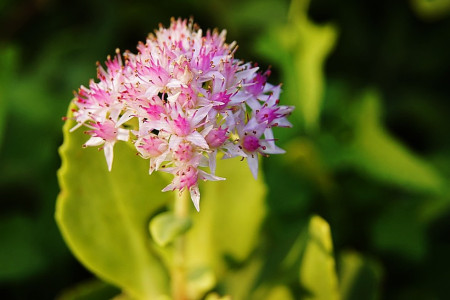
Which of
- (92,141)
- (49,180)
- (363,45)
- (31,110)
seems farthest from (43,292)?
(363,45)

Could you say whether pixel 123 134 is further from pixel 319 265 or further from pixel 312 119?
pixel 312 119

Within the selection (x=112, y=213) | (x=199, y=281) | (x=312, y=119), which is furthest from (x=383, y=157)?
(x=112, y=213)

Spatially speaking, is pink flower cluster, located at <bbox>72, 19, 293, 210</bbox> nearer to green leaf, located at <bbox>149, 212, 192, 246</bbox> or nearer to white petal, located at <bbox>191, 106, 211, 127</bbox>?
white petal, located at <bbox>191, 106, 211, 127</bbox>

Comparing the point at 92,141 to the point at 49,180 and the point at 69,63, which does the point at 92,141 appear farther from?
the point at 69,63

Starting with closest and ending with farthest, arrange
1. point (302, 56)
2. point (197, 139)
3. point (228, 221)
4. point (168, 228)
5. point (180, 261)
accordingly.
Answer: point (197, 139)
point (168, 228)
point (180, 261)
point (228, 221)
point (302, 56)

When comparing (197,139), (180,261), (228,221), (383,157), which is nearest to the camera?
(197,139)

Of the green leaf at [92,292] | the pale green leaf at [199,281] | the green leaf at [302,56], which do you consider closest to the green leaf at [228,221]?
the pale green leaf at [199,281]

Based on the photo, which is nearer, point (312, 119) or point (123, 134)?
point (123, 134)
